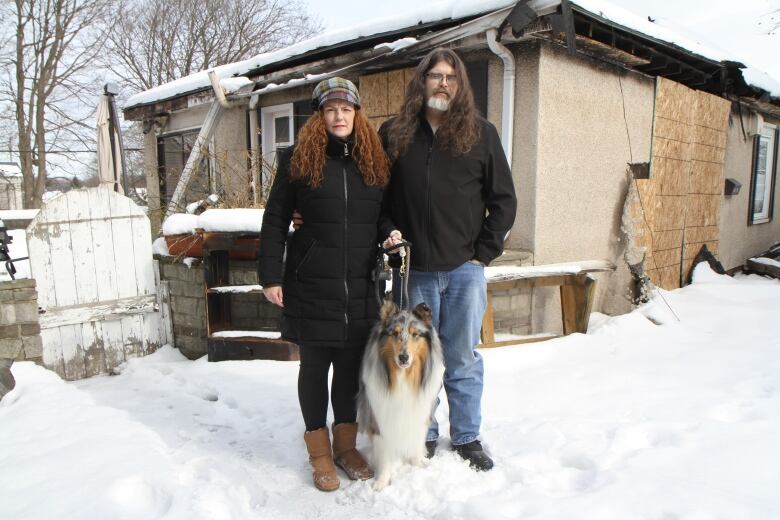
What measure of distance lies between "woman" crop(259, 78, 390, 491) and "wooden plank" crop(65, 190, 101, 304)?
114 inches

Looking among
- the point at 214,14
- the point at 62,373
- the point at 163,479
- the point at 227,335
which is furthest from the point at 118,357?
the point at 214,14

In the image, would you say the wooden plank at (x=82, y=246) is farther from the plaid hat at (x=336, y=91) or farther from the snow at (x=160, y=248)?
the plaid hat at (x=336, y=91)

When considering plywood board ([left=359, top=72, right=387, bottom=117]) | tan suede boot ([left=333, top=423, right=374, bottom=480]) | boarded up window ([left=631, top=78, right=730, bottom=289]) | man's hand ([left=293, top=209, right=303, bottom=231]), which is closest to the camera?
man's hand ([left=293, top=209, right=303, bottom=231])

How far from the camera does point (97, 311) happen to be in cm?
455

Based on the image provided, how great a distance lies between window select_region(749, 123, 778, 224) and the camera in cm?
927

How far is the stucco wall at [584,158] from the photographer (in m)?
4.96

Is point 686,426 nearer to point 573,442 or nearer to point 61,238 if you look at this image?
point 573,442

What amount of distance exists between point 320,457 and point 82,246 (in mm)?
3264

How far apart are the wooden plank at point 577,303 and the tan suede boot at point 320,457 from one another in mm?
3251

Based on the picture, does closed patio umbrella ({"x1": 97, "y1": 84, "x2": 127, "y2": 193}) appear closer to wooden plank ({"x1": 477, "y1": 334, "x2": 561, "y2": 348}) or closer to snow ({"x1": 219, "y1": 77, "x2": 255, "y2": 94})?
snow ({"x1": 219, "y1": 77, "x2": 255, "y2": 94})

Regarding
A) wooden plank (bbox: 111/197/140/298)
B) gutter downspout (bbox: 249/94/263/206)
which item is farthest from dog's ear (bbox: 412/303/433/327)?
gutter downspout (bbox: 249/94/263/206)

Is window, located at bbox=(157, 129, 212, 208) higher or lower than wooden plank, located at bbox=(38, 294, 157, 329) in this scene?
higher

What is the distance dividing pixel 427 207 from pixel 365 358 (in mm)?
802

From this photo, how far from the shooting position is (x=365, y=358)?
2467 mm
